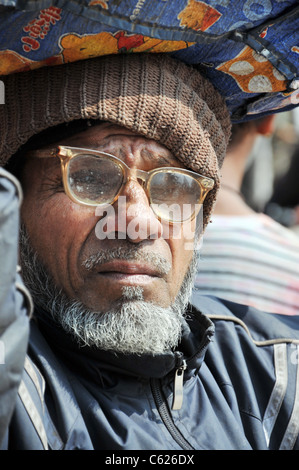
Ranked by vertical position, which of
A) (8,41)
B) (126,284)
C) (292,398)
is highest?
(8,41)

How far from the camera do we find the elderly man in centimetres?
218

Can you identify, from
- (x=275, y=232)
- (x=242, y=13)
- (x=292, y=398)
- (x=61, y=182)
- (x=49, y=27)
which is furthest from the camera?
(x=275, y=232)

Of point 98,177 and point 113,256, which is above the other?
point 98,177

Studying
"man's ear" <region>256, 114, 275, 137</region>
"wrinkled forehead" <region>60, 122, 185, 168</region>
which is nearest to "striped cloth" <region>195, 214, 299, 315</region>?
"man's ear" <region>256, 114, 275, 137</region>

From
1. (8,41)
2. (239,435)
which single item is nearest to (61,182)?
(8,41)

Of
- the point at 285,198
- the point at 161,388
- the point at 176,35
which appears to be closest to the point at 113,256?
the point at 161,388

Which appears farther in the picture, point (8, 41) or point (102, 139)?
point (102, 139)

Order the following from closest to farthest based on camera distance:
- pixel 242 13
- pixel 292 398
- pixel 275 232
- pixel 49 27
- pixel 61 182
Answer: pixel 49 27 → pixel 242 13 → pixel 61 182 → pixel 292 398 → pixel 275 232

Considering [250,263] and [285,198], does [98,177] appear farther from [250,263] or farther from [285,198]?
[285,198]

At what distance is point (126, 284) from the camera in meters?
2.24

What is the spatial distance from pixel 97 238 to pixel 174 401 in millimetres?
604

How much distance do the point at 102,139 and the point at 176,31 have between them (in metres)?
0.44

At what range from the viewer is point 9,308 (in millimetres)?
1475

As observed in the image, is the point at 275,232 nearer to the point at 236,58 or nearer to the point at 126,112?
the point at 236,58
